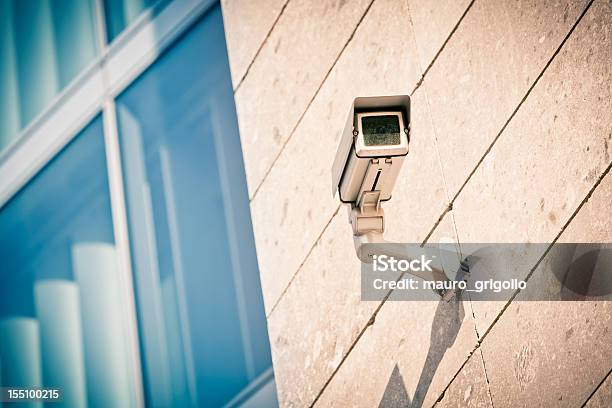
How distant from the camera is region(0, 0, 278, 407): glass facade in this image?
400 cm

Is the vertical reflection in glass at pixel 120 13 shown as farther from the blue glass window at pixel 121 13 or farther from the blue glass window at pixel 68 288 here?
the blue glass window at pixel 68 288

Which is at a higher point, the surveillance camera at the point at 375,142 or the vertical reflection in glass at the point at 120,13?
the vertical reflection in glass at the point at 120,13

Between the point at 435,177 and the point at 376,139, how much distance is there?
0.56 metres

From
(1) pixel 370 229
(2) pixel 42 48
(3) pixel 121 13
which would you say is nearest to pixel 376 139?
(1) pixel 370 229

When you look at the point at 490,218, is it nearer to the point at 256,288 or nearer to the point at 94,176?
the point at 256,288

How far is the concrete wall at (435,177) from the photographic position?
2268 mm

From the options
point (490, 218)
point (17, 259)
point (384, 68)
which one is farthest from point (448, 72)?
point (17, 259)

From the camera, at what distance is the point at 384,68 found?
3127 mm

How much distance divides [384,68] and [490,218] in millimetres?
853

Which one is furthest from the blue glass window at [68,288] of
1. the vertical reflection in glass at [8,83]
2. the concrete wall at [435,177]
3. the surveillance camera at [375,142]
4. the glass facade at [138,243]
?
the surveillance camera at [375,142]

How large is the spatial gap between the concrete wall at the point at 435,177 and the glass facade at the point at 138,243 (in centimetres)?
50

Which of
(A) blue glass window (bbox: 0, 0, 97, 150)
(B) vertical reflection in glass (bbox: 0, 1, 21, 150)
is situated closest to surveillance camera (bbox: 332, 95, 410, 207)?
(A) blue glass window (bbox: 0, 0, 97, 150)

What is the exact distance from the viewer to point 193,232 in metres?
4.18

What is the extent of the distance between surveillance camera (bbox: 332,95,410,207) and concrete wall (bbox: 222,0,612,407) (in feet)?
1.32
